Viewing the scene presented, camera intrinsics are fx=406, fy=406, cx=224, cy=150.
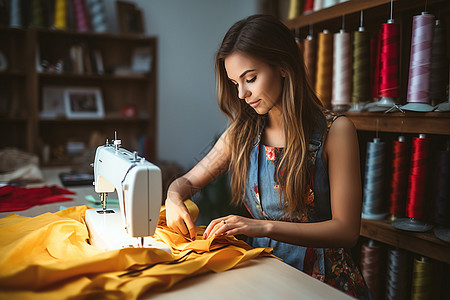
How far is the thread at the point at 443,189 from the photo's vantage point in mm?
1511

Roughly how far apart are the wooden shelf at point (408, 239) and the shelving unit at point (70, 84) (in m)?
2.15

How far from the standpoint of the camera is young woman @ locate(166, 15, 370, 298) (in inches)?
46.4

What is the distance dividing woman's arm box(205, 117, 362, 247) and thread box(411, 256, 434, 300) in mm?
577

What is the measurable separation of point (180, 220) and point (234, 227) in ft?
0.62

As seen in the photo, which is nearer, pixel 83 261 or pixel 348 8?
pixel 83 261

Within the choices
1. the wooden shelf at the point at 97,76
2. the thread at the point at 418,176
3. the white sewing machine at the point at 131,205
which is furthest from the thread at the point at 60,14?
the thread at the point at 418,176

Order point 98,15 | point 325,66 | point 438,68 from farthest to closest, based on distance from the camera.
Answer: point 98,15 < point 325,66 < point 438,68

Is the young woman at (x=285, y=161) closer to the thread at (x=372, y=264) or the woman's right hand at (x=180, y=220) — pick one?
the woman's right hand at (x=180, y=220)

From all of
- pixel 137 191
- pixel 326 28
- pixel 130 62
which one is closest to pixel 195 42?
pixel 130 62

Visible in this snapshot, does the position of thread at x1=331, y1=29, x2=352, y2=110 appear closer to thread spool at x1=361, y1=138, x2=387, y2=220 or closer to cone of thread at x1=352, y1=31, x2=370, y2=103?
cone of thread at x1=352, y1=31, x2=370, y2=103

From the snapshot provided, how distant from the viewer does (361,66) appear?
186 cm

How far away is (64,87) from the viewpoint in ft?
11.8

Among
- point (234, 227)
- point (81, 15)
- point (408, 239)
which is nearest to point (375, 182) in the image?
point (408, 239)

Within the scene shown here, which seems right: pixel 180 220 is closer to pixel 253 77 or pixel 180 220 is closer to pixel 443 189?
pixel 253 77
